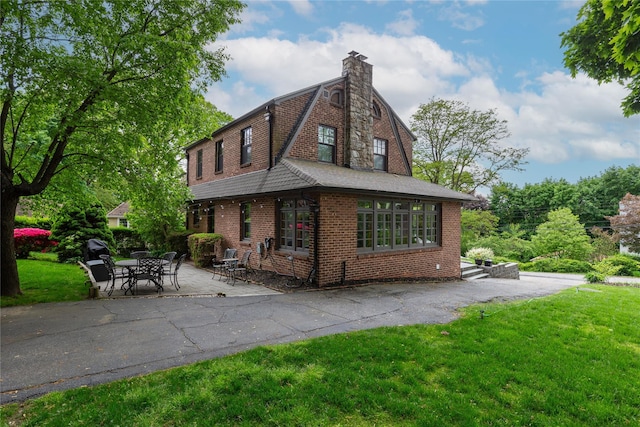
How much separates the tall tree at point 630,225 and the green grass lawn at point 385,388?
99.9 feet

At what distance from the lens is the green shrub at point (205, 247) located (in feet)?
45.6

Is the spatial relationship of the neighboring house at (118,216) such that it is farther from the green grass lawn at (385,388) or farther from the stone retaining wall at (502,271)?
the green grass lawn at (385,388)

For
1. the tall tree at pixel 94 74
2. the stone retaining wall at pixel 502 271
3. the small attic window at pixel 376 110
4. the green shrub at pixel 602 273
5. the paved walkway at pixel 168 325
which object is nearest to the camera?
the paved walkway at pixel 168 325

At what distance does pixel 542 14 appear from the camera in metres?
→ 9.67

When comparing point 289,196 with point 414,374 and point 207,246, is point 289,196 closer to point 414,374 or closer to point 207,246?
point 207,246

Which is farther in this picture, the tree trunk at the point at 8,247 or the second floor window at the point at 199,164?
the second floor window at the point at 199,164

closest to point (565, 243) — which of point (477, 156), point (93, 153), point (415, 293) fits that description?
point (477, 156)

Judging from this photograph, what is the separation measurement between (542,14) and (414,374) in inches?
442

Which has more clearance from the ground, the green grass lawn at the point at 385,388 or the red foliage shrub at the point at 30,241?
the red foliage shrub at the point at 30,241

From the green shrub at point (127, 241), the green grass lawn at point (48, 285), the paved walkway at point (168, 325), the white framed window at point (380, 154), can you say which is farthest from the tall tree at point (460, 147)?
the green grass lawn at point (48, 285)

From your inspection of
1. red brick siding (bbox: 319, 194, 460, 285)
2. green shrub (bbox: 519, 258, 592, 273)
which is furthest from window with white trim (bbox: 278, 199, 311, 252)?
green shrub (bbox: 519, 258, 592, 273)

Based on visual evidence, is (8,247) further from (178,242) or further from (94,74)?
(178,242)

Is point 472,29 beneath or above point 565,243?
above

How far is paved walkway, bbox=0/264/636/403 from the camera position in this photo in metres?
4.02
